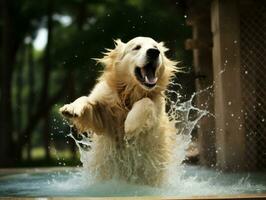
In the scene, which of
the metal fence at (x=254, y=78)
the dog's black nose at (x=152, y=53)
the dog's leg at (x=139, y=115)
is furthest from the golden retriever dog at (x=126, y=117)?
the metal fence at (x=254, y=78)

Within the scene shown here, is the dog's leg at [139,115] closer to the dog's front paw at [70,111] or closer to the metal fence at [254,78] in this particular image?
the dog's front paw at [70,111]

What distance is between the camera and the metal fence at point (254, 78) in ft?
25.3

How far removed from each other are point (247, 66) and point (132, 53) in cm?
266

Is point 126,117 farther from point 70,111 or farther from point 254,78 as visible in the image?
point 254,78

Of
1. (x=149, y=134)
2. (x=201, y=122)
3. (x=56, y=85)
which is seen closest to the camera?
(x=149, y=134)

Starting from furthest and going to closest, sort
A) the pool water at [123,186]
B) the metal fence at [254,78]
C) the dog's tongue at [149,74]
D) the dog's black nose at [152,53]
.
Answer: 1. the metal fence at [254,78]
2. the dog's tongue at [149,74]
3. the dog's black nose at [152,53]
4. the pool water at [123,186]

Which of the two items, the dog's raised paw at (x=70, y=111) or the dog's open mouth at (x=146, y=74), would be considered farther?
the dog's open mouth at (x=146, y=74)

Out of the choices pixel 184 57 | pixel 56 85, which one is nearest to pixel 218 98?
pixel 184 57

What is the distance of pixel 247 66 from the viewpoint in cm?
779

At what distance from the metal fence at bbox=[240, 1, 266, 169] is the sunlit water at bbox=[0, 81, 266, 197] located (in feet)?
2.59

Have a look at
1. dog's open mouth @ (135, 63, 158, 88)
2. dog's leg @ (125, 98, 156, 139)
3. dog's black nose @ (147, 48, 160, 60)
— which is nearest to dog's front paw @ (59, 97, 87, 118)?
dog's leg @ (125, 98, 156, 139)

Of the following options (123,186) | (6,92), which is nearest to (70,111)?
(123,186)

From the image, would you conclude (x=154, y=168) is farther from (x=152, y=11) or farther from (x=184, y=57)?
(x=152, y=11)

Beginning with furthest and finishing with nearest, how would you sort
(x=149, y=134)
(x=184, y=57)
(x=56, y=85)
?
(x=56, y=85)
(x=184, y=57)
(x=149, y=134)
